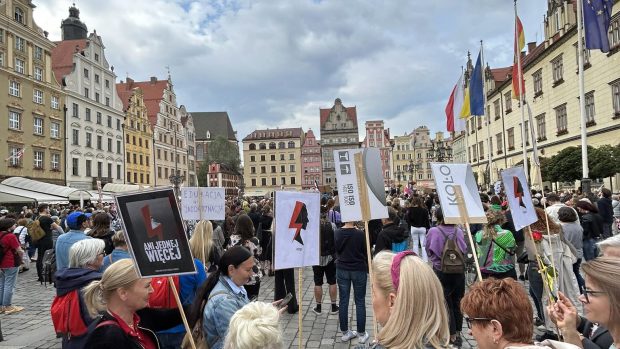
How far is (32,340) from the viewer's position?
662 centimetres

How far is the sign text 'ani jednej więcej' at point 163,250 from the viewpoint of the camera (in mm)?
3051

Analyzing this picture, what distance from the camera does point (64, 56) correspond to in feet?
150

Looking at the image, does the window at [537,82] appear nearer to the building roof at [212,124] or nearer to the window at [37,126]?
the window at [37,126]

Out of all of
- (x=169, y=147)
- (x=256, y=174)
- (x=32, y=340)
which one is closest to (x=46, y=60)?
(x=169, y=147)

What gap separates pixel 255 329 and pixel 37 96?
1755 inches

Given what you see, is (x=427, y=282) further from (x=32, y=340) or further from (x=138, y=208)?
(x=32, y=340)

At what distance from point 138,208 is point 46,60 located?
146 feet

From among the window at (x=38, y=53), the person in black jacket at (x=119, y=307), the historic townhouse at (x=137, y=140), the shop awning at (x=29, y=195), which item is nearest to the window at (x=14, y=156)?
the shop awning at (x=29, y=195)

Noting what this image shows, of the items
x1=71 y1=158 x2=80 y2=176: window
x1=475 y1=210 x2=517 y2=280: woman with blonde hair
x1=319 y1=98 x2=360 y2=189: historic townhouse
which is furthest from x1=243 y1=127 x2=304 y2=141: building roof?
x1=475 y1=210 x2=517 y2=280: woman with blonde hair

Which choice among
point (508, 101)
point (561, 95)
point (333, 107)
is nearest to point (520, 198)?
point (561, 95)

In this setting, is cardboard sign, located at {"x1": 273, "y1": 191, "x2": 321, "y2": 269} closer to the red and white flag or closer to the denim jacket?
the denim jacket

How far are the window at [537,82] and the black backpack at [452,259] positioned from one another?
119 ft

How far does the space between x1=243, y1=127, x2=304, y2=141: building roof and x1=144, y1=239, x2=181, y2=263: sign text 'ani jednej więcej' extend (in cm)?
9729

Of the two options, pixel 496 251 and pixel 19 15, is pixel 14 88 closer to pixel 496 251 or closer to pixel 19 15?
pixel 19 15
